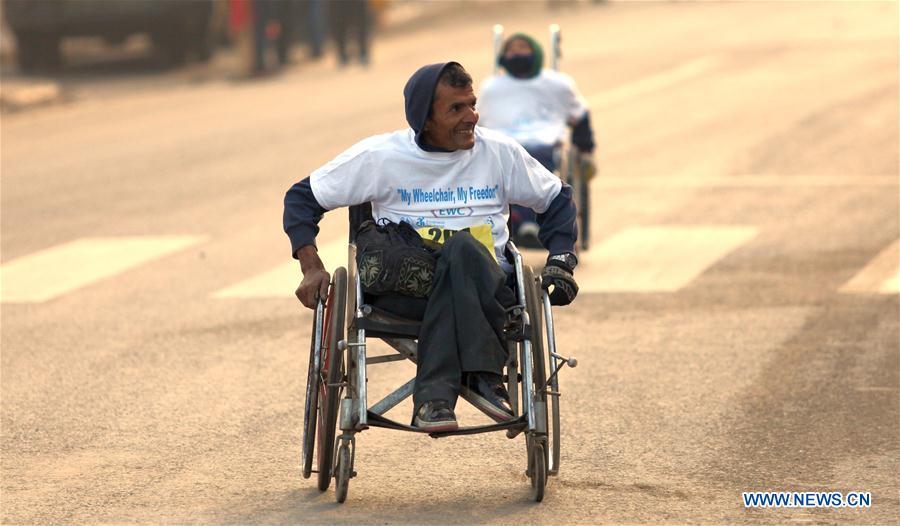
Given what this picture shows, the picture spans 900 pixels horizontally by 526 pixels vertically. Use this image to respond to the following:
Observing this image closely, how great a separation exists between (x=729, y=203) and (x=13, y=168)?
7.03 meters

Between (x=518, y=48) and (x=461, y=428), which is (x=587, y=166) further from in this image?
(x=461, y=428)

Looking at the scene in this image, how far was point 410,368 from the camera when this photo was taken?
913cm

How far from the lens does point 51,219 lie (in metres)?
14.7

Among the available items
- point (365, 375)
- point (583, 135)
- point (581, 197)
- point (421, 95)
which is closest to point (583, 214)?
point (581, 197)

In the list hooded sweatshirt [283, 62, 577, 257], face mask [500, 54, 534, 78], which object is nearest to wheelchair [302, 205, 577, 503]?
hooded sweatshirt [283, 62, 577, 257]

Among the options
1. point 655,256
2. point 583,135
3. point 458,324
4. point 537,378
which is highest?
point 458,324

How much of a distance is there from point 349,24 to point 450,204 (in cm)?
2256

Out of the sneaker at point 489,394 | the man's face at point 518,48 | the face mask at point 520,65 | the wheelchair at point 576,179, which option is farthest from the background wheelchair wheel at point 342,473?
the man's face at point 518,48

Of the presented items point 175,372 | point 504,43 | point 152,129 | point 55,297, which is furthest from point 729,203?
point 152,129

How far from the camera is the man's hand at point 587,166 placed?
12273mm

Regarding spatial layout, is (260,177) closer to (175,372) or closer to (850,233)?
(850,233)

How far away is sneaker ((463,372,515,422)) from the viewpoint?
6.29 meters

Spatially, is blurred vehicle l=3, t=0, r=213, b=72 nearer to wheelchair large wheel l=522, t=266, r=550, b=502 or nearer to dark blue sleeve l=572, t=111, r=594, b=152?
dark blue sleeve l=572, t=111, r=594, b=152

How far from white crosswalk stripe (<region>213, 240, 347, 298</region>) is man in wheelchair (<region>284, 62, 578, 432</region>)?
4260mm
